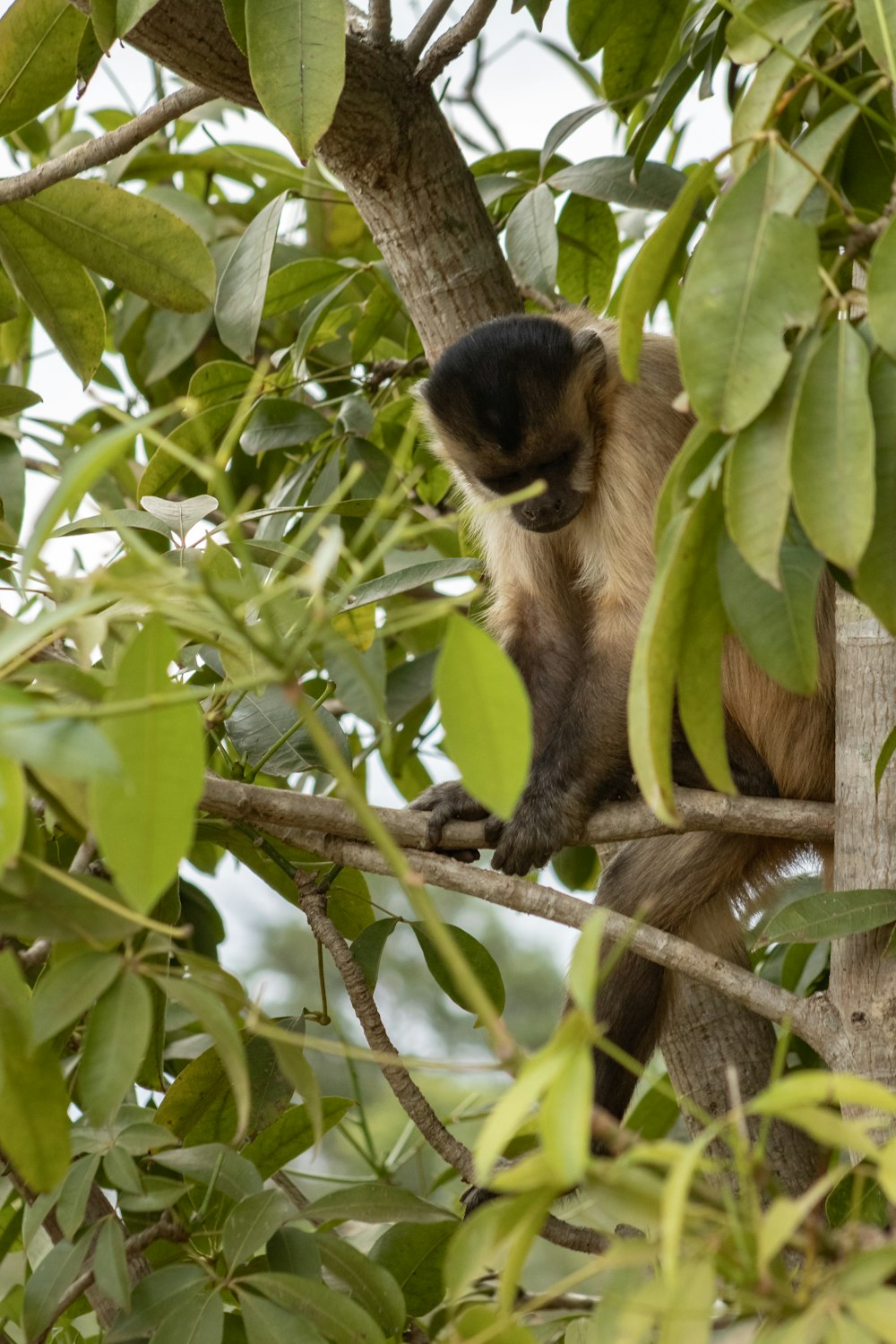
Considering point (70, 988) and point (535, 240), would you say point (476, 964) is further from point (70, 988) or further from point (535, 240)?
point (535, 240)

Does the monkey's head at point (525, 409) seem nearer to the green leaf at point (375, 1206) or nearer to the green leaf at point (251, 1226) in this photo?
the green leaf at point (375, 1206)

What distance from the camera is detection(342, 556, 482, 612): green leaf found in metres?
1.45

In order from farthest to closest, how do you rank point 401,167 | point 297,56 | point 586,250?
point 586,250, point 401,167, point 297,56

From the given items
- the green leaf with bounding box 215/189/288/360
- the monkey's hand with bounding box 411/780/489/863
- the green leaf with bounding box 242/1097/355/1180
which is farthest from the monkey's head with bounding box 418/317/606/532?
the green leaf with bounding box 242/1097/355/1180

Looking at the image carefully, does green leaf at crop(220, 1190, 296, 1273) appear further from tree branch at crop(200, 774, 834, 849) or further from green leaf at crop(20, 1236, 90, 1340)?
tree branch at crop(200, 774, 834, 849)

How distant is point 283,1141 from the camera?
5.21 feet

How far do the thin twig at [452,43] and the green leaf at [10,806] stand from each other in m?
1.57

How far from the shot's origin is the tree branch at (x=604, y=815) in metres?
1.52

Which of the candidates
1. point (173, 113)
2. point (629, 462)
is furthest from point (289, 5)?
point (629, 462)

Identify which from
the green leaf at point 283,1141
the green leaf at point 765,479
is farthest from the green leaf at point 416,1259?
the green leaf at point 765,479

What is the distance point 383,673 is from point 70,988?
1.14 ft

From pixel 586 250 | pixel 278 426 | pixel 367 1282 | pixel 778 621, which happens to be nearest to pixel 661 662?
pixel 778 621

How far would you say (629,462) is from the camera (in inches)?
92.0

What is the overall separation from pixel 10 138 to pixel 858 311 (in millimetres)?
1871
